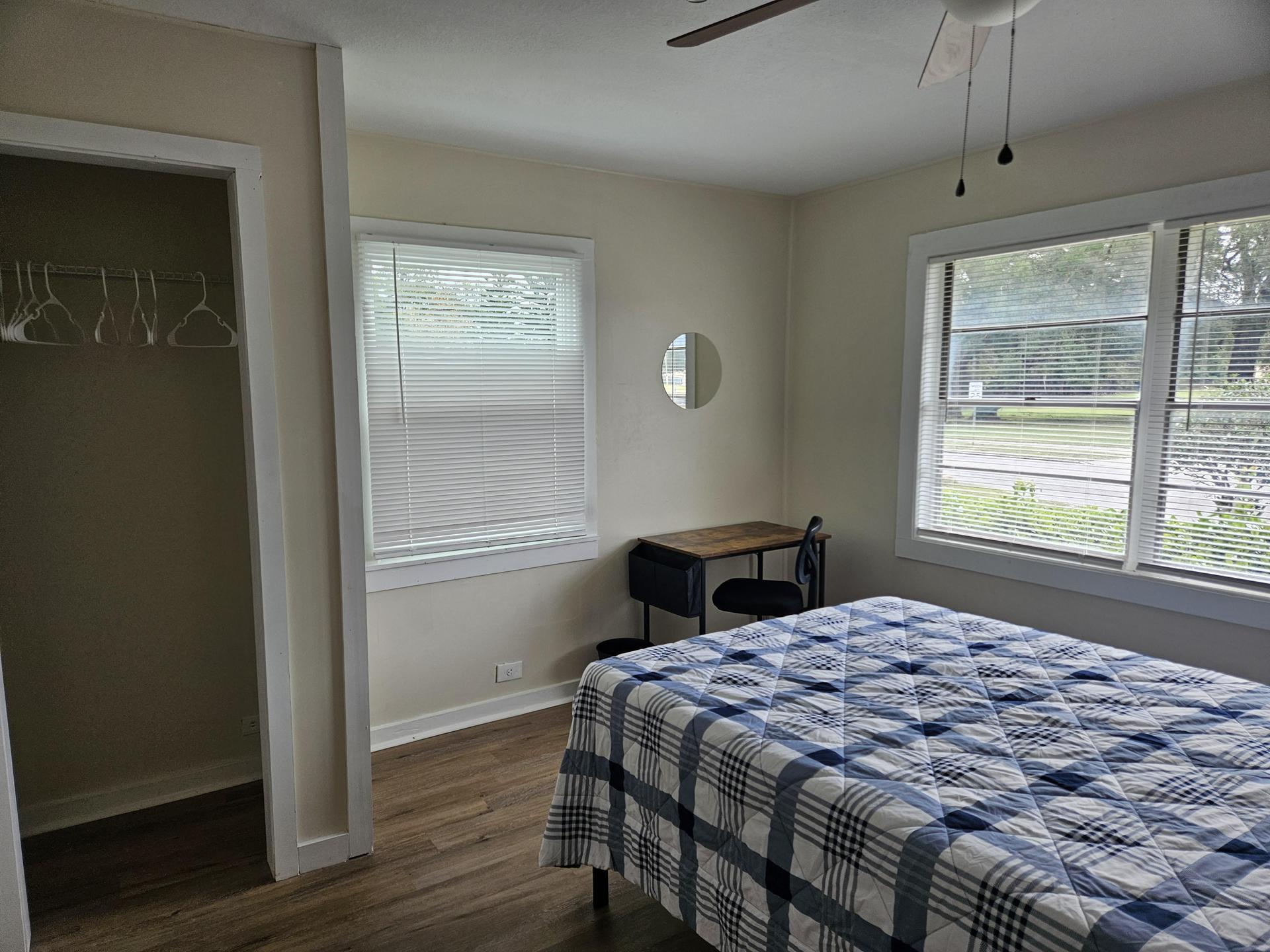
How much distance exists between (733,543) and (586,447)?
905 mm

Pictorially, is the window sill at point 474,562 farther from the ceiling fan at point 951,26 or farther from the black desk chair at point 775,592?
the ceiling fan at point 951,26

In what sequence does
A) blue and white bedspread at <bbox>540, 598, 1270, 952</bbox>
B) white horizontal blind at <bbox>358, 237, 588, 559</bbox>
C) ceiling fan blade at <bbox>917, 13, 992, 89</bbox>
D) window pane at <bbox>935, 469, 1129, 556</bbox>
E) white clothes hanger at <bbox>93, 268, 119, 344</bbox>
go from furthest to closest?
1. white horizontal blind at <bbox>358, 237, 588, 559</bbox>
2. window pane at <bbox>935, 469, 1129, 556</bbox>
3. white clothes hanger at <bbox>93, 268, 119, 344</bbox>
4. ceiling fan blade at <bbox>917, 13, 992, 89</bbox>
5. blue and white bedspread at <bbox>540, 598, 1270, 952</bbox>

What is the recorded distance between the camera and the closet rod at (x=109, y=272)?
2.62m

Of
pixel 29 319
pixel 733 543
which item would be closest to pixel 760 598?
pixel 733 543

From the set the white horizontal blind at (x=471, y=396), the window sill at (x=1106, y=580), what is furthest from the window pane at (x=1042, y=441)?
the white horizontal blind at (x=471, y=396)

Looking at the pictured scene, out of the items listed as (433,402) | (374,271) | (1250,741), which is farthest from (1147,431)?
(374,271)

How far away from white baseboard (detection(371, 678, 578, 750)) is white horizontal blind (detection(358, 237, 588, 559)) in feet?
2.51

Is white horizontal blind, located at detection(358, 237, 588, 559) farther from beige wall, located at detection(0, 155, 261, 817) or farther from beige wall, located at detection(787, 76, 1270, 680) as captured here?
beige wall, located at detection(787, 76, 1270, 680)

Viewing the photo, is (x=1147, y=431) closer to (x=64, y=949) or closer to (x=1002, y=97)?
(x=1002, y=97)

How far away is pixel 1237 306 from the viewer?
2.82 m

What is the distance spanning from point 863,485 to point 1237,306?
1.82 metres

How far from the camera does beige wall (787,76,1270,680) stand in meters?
2.89

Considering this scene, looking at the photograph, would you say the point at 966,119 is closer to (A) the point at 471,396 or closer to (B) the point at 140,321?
(A) the point at 471,396

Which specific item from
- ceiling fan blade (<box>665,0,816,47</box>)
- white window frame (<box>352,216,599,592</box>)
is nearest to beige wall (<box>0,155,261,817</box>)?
white window frame (<box>352,216,599,592</box>)
